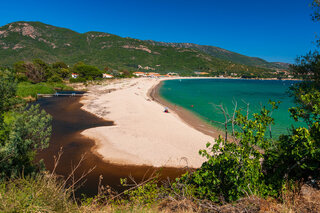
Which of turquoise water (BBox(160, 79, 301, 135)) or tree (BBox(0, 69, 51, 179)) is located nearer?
tree (BBox(0, 69, 51, 179))

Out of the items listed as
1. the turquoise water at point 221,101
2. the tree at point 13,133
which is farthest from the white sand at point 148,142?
the tree at point 13,133

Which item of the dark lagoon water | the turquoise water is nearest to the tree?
the dark lagoon water

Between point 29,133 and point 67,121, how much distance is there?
636 inches

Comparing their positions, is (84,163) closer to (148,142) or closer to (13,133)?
(148,142)

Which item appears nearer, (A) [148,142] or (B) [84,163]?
(B) [84,163]

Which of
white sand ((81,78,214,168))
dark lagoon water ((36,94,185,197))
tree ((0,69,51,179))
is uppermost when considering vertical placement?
tree ((0,69,51,179))

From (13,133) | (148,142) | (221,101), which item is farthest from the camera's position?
(221,101)

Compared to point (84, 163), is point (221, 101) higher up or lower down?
higher up

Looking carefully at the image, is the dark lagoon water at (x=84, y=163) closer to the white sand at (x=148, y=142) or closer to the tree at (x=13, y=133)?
the white sand at (x=148, y=142)

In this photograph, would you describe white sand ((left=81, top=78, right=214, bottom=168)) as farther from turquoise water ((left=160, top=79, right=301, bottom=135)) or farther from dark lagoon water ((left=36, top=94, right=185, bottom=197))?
turquoise water ((left=160, top=79, right=301, bottom=135))

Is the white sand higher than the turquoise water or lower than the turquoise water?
lower

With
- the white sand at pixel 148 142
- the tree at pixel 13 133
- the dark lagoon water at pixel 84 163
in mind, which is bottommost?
the dark lagoon water at pixel 84 163

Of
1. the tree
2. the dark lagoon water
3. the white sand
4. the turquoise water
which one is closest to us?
the tree

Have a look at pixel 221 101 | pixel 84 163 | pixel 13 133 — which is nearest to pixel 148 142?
pixel 84 163
